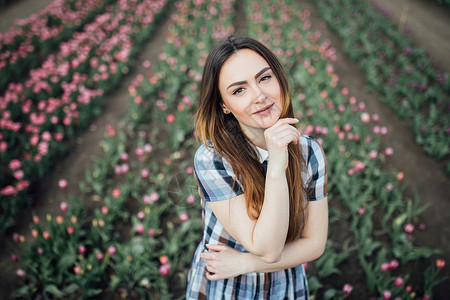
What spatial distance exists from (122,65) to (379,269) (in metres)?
4.27

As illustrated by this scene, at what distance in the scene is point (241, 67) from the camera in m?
0.99

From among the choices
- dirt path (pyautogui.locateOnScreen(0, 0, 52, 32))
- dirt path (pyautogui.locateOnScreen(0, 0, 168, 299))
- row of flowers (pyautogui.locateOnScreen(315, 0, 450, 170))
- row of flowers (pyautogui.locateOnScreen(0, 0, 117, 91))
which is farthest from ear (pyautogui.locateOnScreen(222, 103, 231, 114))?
dirt path (pyautogui.locateOnScreen(0, 0, 52, 32))

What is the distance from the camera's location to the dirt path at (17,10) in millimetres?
6689

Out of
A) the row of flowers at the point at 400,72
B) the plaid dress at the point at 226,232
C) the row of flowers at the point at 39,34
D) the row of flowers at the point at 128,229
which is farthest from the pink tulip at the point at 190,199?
the row of flowers at the point at 39,34

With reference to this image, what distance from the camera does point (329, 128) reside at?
2.98 meters

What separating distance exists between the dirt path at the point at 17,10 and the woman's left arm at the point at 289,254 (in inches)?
307

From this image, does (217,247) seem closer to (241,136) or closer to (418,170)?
(241,136)

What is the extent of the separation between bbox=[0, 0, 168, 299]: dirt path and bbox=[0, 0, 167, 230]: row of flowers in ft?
0.42

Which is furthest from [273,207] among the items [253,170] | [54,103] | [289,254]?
[54,103]

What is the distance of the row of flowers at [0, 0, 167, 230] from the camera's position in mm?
2787

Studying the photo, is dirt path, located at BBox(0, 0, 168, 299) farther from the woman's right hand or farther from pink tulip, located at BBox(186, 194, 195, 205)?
the woman's right hand

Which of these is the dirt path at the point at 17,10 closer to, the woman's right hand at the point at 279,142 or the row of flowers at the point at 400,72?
the row of flowers at the point at 400,72

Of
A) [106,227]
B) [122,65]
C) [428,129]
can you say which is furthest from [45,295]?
[428,129]

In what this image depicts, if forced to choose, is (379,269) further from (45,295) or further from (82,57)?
(82,57)
